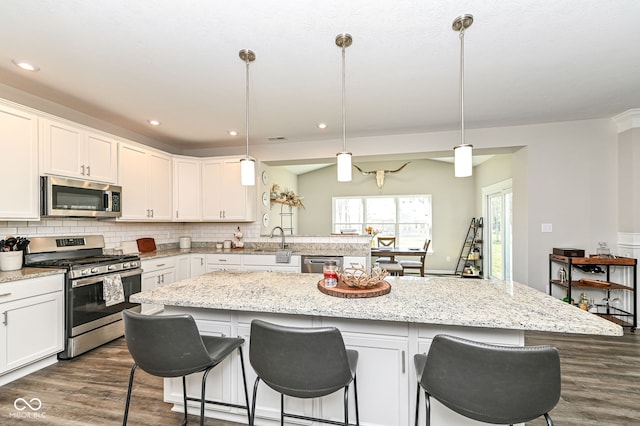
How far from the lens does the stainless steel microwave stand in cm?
275

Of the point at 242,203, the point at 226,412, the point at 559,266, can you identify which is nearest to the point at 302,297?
the point at 226,412

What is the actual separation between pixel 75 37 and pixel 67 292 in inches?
83.6

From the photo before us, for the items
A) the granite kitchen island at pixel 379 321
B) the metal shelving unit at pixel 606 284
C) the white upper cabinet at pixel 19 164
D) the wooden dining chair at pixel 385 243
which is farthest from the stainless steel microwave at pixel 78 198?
the metal shelving unit at pixel 606 284

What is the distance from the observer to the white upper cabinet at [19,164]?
2479mm

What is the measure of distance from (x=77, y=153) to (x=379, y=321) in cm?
339

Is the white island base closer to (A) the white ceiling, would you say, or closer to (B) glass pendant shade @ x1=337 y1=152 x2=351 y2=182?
(B) glass pendant shade @ x1=337 y1=152 x2=351 y2=182

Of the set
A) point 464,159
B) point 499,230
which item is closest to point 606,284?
point 499,230

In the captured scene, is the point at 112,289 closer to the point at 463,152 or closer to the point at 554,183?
the point at 463,152

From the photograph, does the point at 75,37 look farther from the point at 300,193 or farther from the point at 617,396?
the point at 300,193

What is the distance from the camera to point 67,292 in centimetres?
268

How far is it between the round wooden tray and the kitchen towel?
240 cm

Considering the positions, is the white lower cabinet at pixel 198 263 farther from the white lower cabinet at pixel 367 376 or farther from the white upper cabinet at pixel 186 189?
the white lower cabinet at pixel 367 376

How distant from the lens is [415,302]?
1.63 metres

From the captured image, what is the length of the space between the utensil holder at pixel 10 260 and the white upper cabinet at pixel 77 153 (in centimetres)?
78
